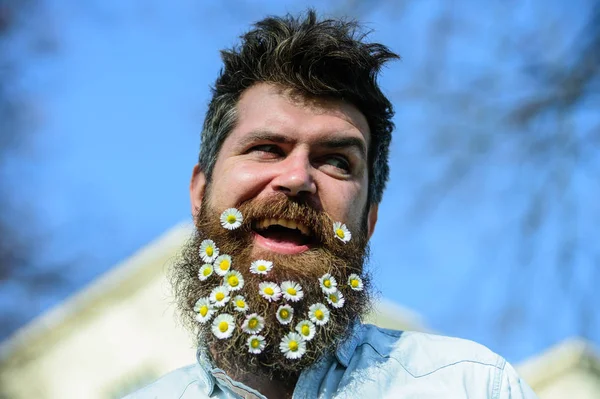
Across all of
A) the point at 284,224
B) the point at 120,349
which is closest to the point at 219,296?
the point at 284,224

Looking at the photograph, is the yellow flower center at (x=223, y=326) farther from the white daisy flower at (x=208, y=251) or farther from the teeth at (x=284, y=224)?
the teeth at (x=284, y=224)

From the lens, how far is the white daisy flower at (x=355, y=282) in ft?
11.2

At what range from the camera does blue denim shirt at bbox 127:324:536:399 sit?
300 centimetres

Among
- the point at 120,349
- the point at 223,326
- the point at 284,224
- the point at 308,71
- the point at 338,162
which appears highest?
the point at 120,349

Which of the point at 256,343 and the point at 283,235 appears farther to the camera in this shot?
the point at 283,235

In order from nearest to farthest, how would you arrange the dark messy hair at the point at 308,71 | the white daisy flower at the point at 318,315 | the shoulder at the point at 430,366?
the shoulder at the point at 430,366 → the white daisy flower at the point at 318,315 → the dark messy hair at the point at 308,71

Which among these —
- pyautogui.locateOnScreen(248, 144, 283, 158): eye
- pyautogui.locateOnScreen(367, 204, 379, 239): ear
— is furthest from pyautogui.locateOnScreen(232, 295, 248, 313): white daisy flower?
pyautogui.locateOnScreen(367, 204, 379, 239): ear

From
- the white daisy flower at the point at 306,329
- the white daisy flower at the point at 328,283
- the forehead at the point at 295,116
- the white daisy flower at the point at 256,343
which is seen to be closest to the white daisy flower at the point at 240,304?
the white daisy flower at the point at 256,343

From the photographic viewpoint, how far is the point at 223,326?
3199 mm

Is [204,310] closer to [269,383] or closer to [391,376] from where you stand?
[269,383]

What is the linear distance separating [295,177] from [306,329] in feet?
2.11

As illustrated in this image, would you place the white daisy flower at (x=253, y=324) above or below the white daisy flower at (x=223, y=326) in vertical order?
above

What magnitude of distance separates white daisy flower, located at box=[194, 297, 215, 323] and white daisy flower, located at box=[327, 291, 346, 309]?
505 mm

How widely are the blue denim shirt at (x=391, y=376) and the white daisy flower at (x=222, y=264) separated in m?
0.38
